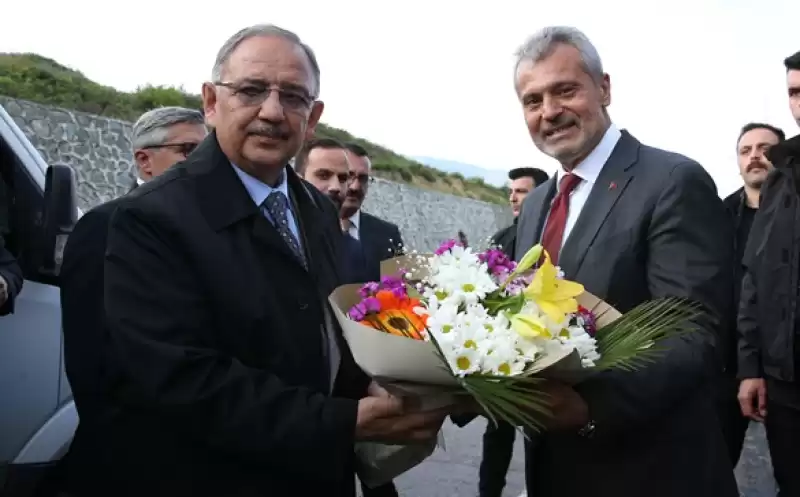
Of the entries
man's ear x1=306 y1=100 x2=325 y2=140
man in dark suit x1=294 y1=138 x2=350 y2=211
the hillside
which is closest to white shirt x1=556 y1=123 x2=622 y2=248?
man's ear x1=306 y1=100 x2=325 y2=140

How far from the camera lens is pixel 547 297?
1.64 metres

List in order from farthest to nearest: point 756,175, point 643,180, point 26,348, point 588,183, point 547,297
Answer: point 756,175 < point 26,348 < point 588,183 < point 643,180 < point 547,297

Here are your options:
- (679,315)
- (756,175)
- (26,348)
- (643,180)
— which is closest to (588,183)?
(643,180)

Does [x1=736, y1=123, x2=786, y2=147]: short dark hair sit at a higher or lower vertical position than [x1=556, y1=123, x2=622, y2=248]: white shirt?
higher

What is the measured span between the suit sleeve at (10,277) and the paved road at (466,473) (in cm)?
281

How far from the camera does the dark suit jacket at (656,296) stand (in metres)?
1.98

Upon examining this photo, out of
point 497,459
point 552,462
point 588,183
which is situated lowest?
point 497,459

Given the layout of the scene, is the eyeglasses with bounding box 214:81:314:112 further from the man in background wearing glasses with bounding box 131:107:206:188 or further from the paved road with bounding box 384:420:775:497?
the paved road with bounding box 384:420:775:497

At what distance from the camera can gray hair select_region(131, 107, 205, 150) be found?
12.0 feet

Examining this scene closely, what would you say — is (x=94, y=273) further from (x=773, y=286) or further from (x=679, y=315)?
(x=773, y=286)

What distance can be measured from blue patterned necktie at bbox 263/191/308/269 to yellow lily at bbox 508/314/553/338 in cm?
68

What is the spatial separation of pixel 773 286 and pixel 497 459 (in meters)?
2.05

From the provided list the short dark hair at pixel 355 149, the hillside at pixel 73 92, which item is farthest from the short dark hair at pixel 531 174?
the hillside at pixel 73 92

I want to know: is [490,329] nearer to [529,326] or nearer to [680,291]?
→ [529,326]
